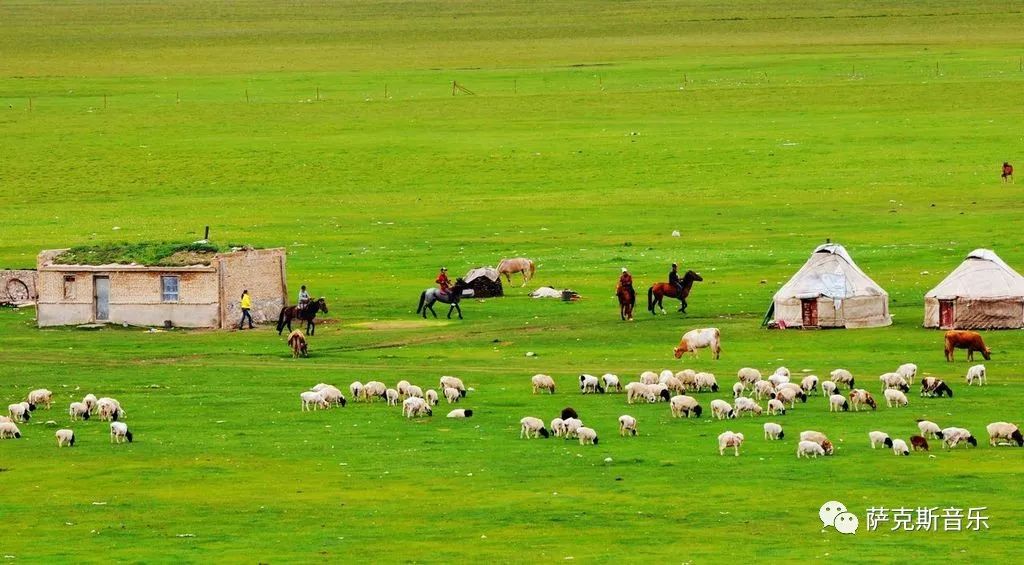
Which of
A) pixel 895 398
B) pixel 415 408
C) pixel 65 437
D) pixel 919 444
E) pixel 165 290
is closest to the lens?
pixel 919 444

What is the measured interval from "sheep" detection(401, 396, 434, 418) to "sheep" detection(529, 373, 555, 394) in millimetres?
2960

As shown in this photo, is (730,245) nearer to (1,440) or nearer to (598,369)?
(598,369)

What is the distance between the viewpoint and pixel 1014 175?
8125 centimetres

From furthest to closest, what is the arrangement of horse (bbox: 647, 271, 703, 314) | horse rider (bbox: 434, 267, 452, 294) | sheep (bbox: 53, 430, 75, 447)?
horse rider (bbox: 434, 267, 452, 294)
horse (bbox: 647, 271, 703, 314)
sheep (bbox: 53, 430, 75, 447)

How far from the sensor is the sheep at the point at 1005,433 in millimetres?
32906

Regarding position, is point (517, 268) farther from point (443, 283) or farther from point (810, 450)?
point (810, 450)

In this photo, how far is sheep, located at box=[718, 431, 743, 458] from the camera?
32.9 m

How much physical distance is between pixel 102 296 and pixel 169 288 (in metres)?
A: 2.03

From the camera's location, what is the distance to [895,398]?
37.2 metres

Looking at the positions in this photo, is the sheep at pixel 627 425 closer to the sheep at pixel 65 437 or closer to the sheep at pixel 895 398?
the sheep at pixel 895 398

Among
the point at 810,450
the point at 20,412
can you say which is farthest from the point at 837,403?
the point at 20,412

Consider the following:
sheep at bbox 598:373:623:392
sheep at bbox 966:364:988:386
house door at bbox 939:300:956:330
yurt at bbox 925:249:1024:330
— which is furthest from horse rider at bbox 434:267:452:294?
sheep at bbox 966:364:988:386

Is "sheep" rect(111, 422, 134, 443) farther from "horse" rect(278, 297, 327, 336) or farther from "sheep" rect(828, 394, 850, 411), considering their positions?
"horse" rect(278, 297, 327, 336)

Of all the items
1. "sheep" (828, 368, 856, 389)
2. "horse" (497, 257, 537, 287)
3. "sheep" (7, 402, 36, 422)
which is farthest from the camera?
"horse" (497, 257, 537, 287)
